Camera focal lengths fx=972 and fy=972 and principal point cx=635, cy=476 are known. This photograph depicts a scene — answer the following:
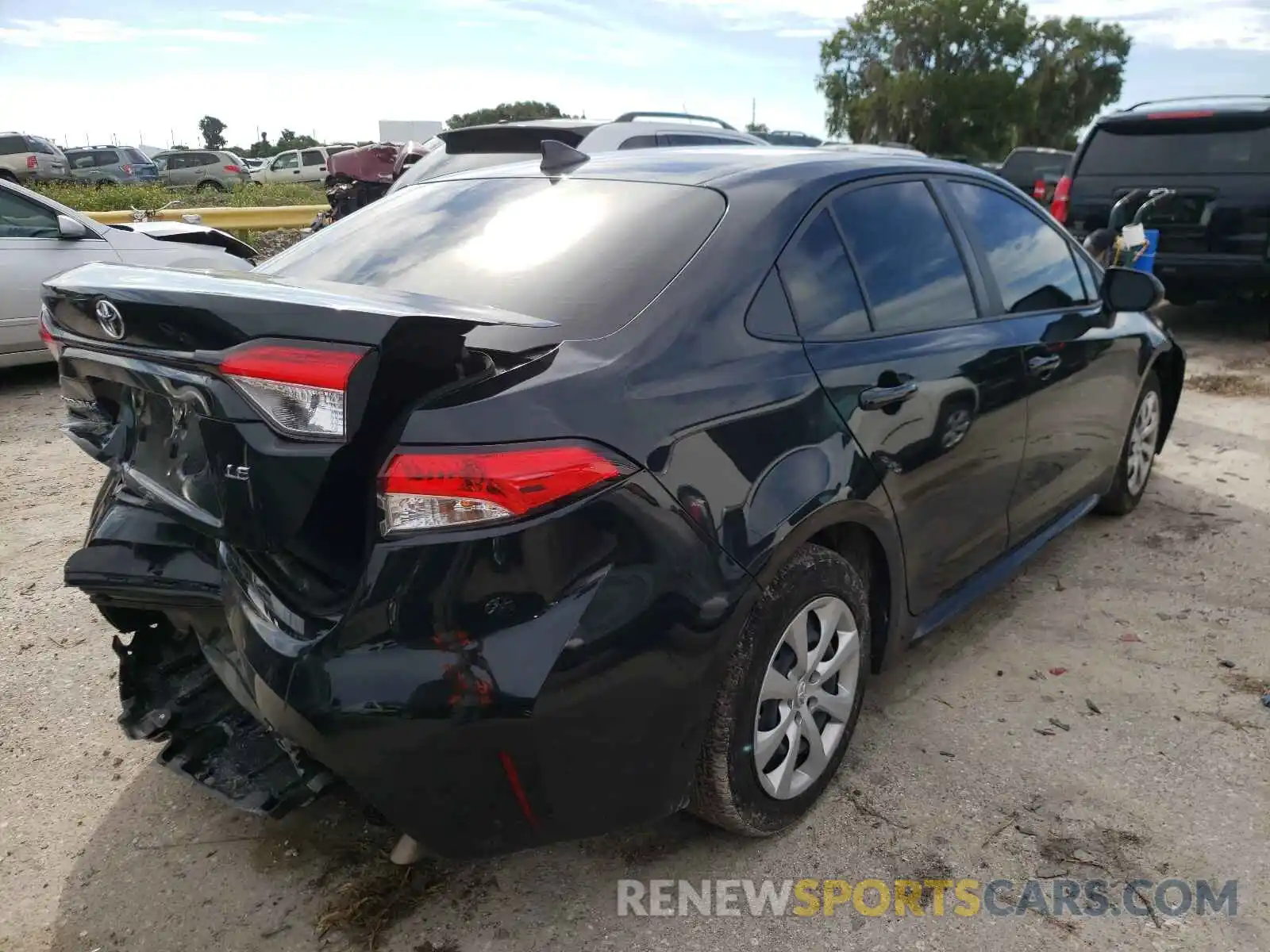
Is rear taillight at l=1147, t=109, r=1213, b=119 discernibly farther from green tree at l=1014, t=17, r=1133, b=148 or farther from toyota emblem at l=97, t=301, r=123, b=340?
green tree at l=1014, t=17, r=1133, b=148

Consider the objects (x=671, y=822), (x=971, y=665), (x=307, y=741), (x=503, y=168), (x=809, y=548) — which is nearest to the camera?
(x=307, y=741)

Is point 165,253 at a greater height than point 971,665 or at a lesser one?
greater

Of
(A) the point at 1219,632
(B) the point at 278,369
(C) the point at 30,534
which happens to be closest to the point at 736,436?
(B) the point at 278,369

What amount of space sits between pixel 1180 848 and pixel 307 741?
2.07m

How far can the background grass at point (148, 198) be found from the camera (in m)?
16.8

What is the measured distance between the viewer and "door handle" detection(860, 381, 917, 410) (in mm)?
2439

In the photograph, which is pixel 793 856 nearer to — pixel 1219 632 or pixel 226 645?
pixel 226 645

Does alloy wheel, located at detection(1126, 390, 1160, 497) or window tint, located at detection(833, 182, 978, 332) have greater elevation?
window tint, located at detection(833, 182, 978, 332)

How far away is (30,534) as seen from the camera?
14.2 ft

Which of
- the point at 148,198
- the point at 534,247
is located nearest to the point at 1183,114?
the point at 534,247

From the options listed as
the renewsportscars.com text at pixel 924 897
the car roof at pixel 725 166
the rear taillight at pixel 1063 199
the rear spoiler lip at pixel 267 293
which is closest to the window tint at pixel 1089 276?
the car roof at pixel 725 166

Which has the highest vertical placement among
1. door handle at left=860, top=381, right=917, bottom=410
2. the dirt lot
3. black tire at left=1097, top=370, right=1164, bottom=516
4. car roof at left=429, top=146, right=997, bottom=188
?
car roof at left=429, top=146, right=997, bottom=188

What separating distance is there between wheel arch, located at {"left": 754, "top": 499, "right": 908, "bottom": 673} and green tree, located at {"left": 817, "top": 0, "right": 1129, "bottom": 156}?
54.0 metres

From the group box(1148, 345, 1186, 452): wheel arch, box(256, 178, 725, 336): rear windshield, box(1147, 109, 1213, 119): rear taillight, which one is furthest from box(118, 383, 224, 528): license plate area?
box(1147, 109, 1213, 119): rear taillight
